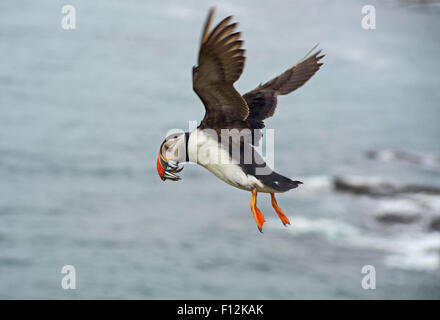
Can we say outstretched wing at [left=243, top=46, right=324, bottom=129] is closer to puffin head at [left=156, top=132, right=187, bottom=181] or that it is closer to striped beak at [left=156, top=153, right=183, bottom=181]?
puffin head at [left=156, top=132, right=187, bottom=181]

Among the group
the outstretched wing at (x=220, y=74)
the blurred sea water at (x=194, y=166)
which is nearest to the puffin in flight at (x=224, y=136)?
the outstretched wing at (x=220, y=74)

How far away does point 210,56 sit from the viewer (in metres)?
6.36

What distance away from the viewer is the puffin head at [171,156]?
20.9ft

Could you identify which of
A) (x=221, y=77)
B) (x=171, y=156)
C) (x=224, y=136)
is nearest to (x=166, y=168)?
(x=171, y=156)

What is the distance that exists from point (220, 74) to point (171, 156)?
0.88 m

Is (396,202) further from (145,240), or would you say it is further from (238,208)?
(145,240)

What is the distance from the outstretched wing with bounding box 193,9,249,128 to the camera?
617 cm

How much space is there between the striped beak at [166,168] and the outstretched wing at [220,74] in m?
0.72

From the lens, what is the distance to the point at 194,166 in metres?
136

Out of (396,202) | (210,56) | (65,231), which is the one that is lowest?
(210,56)

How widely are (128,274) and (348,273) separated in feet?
129

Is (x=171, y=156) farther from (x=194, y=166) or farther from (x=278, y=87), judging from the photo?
(x=194, y=166)

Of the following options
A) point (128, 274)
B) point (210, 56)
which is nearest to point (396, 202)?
point (128, 274)

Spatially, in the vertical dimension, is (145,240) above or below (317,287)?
above
